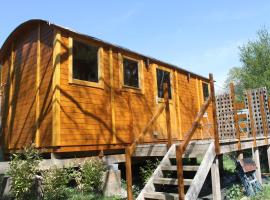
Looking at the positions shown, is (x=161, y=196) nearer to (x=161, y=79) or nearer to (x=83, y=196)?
(x=83, y=196)

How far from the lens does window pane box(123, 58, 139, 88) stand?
10.3 metres

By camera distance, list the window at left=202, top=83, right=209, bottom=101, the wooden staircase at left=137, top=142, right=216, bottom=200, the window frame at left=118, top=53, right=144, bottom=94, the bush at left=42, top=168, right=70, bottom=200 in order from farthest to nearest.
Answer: the window at left=202, top=83, right=209, bottom=101, the window frame at left=118, top=53, right=144, bottom=94, the bush at left=42, top=168, right=70, bottom=200, the wooden staircase at left=137, top=142, right=216, bottom=200

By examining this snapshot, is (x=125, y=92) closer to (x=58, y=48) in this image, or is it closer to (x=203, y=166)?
(x=58, y=48)

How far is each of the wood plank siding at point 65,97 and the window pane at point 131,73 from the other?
0.15 metres

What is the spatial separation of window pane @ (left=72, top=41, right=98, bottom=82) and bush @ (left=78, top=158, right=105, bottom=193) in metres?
2.45

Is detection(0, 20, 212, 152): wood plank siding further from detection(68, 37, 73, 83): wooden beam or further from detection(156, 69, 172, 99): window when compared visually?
detection(156, 69, 172, 99): window

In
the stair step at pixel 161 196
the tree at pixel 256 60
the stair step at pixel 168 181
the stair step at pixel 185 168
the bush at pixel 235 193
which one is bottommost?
the bush at pixel 235 193

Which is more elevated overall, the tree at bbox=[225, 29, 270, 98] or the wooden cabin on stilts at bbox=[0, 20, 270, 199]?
the tree at bbox=[225, 29, 270, 98]

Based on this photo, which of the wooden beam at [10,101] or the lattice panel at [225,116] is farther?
the lattice panel at [225,116]

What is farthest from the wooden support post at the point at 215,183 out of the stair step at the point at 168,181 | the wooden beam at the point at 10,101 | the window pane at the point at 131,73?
the wooden beam at the point at 10,101

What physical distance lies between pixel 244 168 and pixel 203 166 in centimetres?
352

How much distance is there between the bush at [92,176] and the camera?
291 inches

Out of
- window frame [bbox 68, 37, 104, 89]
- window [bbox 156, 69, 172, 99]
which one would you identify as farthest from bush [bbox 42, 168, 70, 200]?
window [bbox 156, 69, 172, 99]

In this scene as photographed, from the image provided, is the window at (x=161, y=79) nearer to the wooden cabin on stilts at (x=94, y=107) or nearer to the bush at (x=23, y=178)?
the wooden cabin on stilts at (x=94, y=107)
